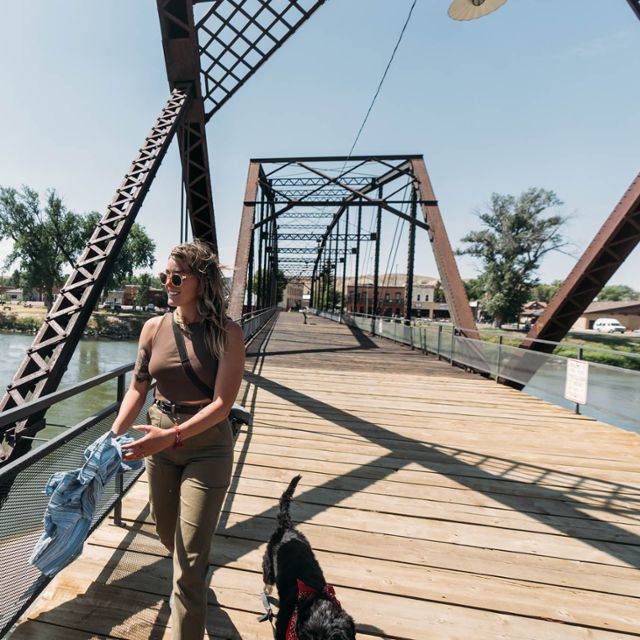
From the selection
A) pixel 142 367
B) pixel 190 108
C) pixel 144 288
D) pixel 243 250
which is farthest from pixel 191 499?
pixel 144 288

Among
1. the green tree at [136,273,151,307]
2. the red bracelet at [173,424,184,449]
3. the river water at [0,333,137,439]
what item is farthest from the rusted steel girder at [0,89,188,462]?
the green tree at [136,273,151,307]

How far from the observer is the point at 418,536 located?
2.73 metres

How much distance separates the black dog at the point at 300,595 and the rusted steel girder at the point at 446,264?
8515 millimetres

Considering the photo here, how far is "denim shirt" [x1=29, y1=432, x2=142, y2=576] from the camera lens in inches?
65.6

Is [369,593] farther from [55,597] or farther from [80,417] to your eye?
[80,417]

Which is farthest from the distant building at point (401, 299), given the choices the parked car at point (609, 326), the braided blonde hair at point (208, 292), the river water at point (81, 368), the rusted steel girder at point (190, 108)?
the braided blonde hair at point (208, 292)

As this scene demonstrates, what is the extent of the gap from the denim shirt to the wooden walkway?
51 centimetres

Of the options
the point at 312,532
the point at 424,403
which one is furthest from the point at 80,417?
the point at 312,532

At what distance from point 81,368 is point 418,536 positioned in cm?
2762

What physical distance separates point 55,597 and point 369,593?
1829 millimetres

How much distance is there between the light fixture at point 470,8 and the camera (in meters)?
4.45

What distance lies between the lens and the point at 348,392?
6.99 metres

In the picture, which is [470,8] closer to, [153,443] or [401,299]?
[153,443]

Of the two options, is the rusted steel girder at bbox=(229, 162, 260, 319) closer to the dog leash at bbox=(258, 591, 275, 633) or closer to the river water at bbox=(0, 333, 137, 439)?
the river water at bbox=(0, 333, 137, 439)
